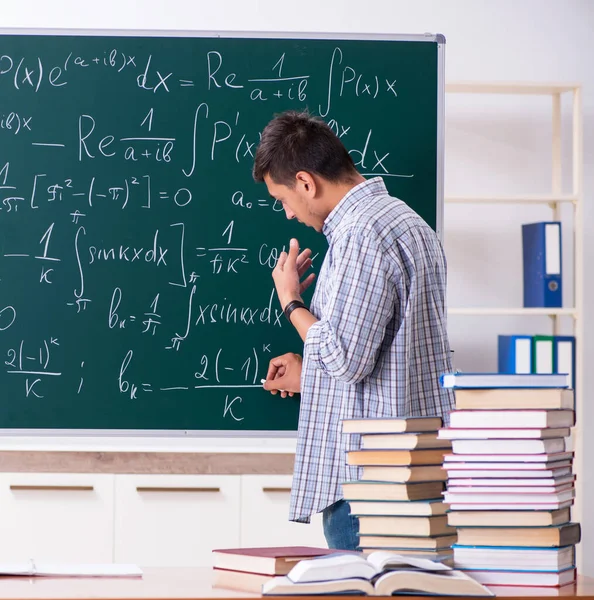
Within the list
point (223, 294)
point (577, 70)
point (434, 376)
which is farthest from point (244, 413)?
point (577, 70)

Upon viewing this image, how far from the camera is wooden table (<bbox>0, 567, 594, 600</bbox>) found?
121 cm

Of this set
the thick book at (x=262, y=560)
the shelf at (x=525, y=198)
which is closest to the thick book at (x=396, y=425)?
the thick book at (x=262, y=560)

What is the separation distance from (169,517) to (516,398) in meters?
1.73

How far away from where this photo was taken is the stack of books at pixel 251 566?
51.1 inches

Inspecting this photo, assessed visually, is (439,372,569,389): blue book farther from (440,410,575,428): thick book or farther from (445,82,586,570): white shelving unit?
(445,82,586,570): white shelving unit

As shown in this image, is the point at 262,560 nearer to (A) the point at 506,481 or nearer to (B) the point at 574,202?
(A) the point at 506,481

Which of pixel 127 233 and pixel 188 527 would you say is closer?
pixel 127 233

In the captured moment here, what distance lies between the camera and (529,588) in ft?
4.26

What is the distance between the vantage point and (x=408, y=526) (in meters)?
1.41

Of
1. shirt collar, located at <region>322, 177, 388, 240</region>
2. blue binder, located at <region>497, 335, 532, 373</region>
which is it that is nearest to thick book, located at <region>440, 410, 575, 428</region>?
shirt collar, located at <region>322, 177, 388, 240</region>

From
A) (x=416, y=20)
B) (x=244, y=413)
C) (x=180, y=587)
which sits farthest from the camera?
(x=416, y=20)

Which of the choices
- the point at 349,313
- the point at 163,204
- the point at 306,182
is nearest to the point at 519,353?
the point at 163,204

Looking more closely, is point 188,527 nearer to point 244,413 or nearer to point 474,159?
point 244,413

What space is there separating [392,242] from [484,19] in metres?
2.04
